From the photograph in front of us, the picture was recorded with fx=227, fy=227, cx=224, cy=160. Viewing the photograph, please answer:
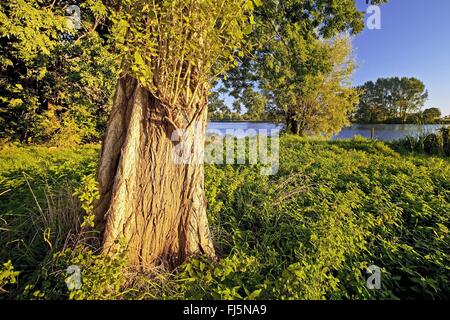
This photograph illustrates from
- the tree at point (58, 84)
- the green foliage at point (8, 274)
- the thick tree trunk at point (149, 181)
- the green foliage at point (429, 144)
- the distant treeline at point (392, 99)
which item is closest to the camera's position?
the green foliage at point (8, 274)

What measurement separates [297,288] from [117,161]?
6.54 feet

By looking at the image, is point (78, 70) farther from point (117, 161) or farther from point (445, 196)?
point (445, 196)

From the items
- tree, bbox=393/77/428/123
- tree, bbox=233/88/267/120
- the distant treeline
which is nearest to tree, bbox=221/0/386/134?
tree, bbox=233/88/267/120

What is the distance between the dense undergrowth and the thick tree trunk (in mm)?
200

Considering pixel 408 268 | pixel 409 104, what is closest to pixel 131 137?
pixel 408 268

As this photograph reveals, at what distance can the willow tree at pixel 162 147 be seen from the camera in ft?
6.54

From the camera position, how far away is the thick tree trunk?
2195mm

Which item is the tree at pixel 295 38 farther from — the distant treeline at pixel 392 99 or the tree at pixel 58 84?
the distant treeline at pixel 392 99

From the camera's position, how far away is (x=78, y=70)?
7.73 m

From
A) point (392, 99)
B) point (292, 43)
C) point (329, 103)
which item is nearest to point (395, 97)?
point (392, 99)

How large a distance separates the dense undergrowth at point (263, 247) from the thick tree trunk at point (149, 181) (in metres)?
0.20

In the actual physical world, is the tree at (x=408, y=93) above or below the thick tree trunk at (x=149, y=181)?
above

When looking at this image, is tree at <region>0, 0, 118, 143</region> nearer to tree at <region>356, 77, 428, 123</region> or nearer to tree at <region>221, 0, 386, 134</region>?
tree at <region>221, 0, 386, 134</region>

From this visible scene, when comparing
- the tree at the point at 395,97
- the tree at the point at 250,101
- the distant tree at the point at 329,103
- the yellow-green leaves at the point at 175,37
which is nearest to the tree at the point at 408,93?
the tree at the point at 395,97
